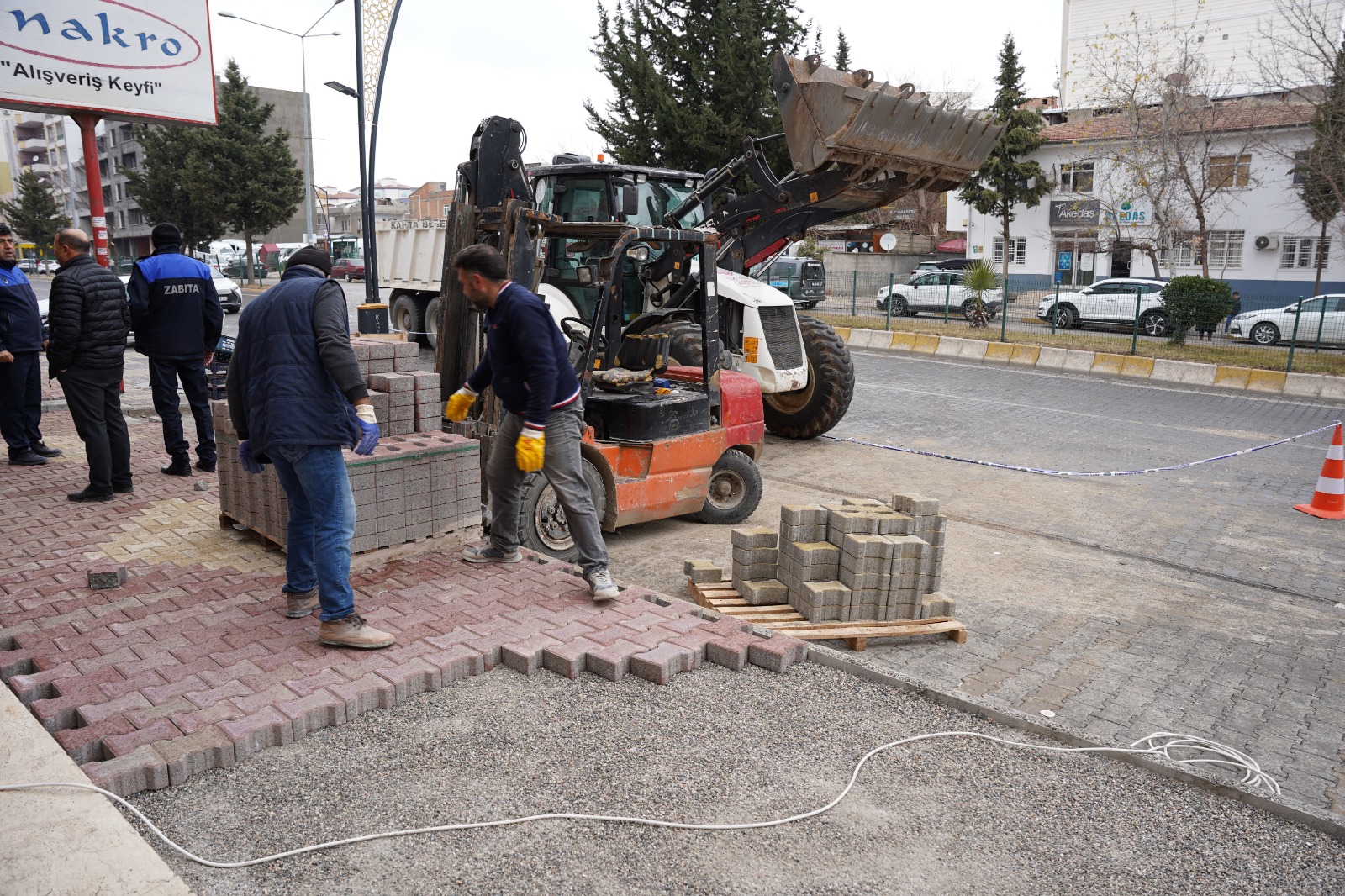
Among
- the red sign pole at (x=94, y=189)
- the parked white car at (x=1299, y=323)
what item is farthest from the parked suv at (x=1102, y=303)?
the red sign pole at (x=94, y=189)

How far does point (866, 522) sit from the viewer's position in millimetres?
5609

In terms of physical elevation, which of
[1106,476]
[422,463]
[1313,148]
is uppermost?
[1313,148]

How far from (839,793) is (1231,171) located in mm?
35607

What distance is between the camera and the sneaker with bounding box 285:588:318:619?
4855 mm

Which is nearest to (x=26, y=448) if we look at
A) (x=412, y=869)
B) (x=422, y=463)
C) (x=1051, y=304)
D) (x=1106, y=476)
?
(x=422, y=463)

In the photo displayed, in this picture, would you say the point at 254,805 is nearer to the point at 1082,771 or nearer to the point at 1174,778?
the point at 1082,771

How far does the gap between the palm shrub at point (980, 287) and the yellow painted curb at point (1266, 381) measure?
23.6 ft

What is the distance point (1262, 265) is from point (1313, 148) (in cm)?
1716

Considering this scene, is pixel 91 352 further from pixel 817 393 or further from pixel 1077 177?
pixel 1077 177

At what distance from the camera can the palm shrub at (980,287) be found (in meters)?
23.2

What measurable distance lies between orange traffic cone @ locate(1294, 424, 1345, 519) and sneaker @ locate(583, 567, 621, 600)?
6.78 metres

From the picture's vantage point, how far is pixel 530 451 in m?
5.06

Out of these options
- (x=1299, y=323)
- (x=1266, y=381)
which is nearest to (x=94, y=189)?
(x=1266, y=381)

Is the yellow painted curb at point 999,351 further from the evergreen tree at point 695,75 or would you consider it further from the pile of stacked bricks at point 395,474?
the pile of stacked bricks at point 395,474
